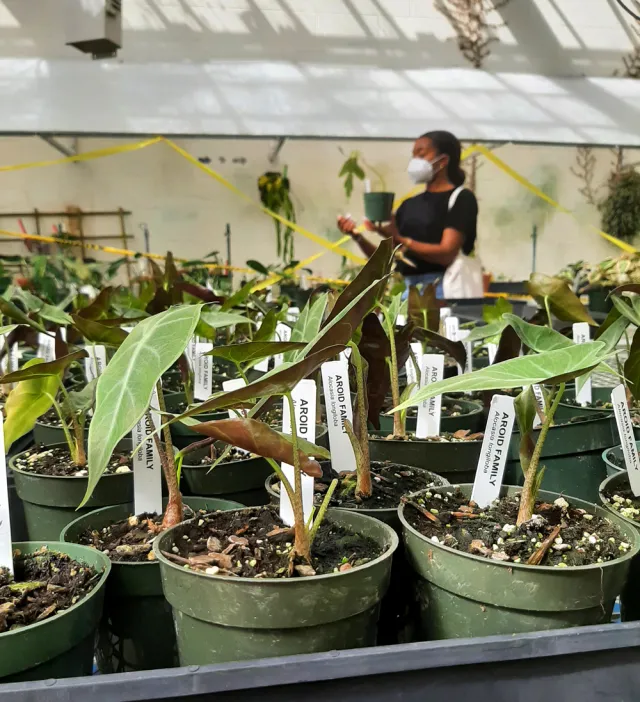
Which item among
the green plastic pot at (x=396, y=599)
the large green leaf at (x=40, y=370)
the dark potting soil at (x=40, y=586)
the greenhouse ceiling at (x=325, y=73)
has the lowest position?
the green plastic pot at (x=396, y=599)

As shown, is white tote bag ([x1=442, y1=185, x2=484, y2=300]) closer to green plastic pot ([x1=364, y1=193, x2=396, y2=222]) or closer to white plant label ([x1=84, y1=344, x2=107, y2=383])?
green plastic pot ([x1=364, y1=193, x2=396, y2=222])

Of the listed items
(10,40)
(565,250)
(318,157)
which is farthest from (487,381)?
(565,250)

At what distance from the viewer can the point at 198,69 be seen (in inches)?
150

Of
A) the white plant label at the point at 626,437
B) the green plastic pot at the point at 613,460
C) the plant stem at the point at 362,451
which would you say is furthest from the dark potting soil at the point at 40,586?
the green plastic pot at the point at 613,460

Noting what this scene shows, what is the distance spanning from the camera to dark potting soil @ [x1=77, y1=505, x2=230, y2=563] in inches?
31.8

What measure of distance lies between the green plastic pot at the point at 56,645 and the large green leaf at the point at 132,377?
9.0 inches

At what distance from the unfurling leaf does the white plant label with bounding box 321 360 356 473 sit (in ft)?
0.91

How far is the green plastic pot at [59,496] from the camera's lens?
0.99 metres

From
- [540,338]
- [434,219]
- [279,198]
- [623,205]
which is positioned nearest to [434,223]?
[434,219]

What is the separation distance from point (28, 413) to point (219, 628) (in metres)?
0.44

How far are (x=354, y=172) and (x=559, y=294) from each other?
4.63 metres

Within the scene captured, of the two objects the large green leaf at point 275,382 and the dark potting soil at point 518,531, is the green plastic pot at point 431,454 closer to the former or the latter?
the dark potting soil at point 518,531

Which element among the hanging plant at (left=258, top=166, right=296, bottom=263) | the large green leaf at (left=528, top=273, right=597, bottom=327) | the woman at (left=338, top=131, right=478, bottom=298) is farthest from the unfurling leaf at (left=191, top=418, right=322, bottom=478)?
the hanging plant at (left=258, top=166, right=296, bottom=263)

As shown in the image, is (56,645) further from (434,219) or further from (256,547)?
(434,219)
